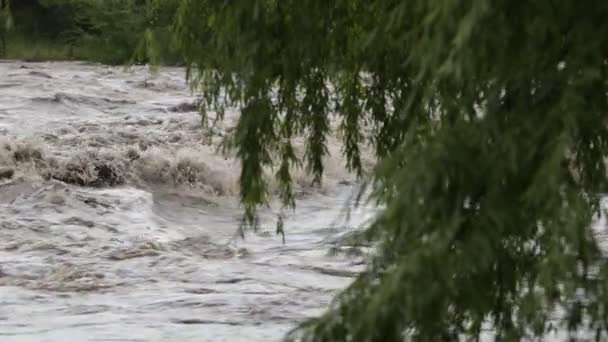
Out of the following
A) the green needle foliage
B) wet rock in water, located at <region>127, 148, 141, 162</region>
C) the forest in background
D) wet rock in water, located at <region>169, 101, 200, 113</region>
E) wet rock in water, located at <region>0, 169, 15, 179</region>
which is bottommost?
wet rock in water, located at <region>0, 169, 15, 179</region>

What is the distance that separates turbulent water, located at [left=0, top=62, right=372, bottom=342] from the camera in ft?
36.8

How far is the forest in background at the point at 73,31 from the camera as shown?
38.7 meters

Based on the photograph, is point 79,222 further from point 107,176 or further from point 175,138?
point 175,138

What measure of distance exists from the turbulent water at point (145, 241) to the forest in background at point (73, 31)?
13273 mm

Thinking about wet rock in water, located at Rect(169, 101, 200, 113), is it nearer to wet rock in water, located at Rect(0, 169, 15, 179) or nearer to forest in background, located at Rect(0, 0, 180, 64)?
wet rock in water, located at Rect(0, 169, 15, 179)

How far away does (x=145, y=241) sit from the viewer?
48.1 ft

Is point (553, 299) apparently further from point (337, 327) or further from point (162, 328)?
point (162, 328)

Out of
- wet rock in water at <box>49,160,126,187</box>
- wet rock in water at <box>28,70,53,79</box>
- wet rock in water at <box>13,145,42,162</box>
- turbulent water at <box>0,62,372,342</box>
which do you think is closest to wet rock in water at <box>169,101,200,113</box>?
turbulent water at <box>0,62,372,342</box>

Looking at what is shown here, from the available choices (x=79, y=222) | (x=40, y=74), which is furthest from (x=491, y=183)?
(x=40, y=74)

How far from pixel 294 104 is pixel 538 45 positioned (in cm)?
235

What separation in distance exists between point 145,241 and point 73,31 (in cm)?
2774

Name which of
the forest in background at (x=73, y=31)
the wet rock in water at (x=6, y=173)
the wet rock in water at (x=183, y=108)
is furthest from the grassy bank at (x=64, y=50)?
the wet rock in water at (x=6, y=173)

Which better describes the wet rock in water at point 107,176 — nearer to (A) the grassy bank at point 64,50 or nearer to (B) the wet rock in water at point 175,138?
(B) the wet rock in water at point 175,138

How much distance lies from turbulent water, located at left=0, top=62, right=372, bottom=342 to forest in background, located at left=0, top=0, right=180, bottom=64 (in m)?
13.3
